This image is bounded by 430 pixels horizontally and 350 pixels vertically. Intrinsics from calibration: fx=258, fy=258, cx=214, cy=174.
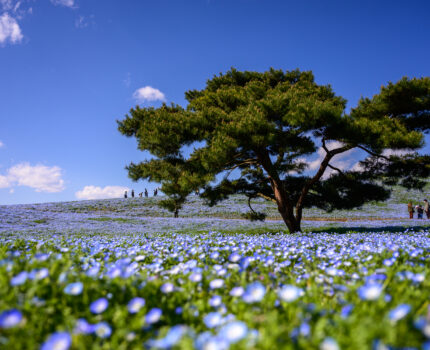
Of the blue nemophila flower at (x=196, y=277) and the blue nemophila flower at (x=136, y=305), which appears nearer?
the blue nemophila flower at (x=136, y=305)

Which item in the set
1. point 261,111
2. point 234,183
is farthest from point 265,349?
point 234,183

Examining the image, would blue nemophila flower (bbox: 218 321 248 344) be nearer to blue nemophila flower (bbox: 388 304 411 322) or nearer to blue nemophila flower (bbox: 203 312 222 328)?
blue nemophila flower (bbox: 203 312 222 328)

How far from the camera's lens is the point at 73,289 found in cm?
172

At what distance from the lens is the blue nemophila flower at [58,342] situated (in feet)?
3.83

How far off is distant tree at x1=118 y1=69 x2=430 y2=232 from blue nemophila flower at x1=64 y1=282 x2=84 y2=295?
689 cm

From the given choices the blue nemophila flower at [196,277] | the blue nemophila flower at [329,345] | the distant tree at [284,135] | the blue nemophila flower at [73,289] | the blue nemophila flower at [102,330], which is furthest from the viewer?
the distant tree at [284,135]

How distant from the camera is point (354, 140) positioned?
9312mm

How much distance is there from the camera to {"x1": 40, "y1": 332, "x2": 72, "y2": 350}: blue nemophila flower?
117 cm

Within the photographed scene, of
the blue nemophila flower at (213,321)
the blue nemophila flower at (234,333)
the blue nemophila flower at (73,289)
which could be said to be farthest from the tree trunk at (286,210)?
the blue nemophila flower at (234,333)

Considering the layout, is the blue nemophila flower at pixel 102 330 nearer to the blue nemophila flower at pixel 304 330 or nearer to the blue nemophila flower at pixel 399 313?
the blue nemophila flower at pixel 304 330

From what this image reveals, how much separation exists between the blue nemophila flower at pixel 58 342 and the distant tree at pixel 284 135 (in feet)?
24.3

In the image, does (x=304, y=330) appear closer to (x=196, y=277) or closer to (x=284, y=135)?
(x=196, y=277)

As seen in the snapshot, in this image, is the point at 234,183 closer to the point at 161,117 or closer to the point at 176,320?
the point at 161,117

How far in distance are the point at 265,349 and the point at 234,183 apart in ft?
37.0
